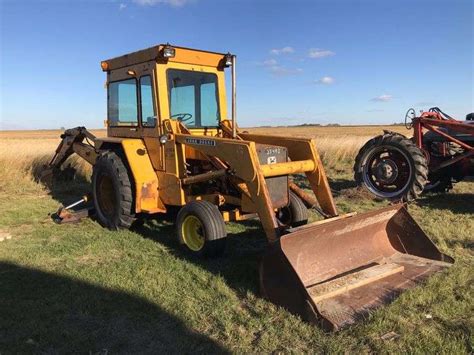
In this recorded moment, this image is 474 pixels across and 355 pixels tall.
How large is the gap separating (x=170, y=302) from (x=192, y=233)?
153 centimetres

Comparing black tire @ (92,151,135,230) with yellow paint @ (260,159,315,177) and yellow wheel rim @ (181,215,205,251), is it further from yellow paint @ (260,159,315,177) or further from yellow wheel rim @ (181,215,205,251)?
yellow paint @ (260,159,315,177)

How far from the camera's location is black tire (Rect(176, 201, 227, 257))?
5340 mm

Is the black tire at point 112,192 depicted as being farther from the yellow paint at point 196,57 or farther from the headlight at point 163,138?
the yellow paint at point 196,57

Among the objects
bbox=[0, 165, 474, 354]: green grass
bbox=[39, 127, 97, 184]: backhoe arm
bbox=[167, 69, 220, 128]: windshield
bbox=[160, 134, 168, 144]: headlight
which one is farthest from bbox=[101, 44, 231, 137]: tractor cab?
bbox=[0, 165, 474, 354]: green grass

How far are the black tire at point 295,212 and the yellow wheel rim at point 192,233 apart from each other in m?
1.39

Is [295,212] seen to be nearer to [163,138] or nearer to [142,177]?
[163,138]

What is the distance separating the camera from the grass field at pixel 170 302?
359cm

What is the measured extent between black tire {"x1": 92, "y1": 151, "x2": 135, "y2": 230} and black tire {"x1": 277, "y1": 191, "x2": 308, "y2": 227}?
2.17m

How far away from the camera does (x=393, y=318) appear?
12.7ft

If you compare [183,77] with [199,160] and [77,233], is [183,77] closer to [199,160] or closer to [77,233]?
[199,160]

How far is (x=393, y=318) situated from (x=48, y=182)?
361 inches

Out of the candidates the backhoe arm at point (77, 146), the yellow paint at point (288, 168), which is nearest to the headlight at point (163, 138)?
the yellow paint at point (288, 168)

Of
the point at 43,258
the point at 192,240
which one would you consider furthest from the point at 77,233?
the point at 192,240

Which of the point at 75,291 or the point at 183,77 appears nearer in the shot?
the point at 75,291
